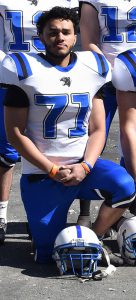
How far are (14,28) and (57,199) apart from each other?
3.70 feet

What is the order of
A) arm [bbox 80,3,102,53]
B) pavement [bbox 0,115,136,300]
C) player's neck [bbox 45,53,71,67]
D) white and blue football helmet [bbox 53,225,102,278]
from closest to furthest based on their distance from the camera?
pavement [bbox 0,115,136,300] → white and blue football helmet [bbox 53,225,102,278] → player's neck [bbox 45,53,71,67] → arm [bbox 80,3,102,53]

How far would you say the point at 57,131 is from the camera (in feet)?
15.0

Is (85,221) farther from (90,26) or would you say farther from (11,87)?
(90,26)

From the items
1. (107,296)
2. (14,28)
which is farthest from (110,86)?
(107,296)

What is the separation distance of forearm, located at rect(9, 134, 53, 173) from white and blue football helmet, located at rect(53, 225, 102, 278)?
36 centimetres

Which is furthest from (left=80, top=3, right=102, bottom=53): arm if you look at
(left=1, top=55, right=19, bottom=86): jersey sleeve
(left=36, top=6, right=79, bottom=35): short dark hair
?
(left=1, top=55, right=19, bottom=86): jersey sleeve

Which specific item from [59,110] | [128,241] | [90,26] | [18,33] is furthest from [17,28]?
[128,241]

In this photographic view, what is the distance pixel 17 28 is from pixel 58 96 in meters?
0.77

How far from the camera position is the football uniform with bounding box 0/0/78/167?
5.04 metres

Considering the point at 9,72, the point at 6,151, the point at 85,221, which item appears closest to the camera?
the point at 9,72

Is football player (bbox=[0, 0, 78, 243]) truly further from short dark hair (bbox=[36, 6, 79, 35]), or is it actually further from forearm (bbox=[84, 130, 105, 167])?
forearm (bbox=[84, 130, 105, 167])

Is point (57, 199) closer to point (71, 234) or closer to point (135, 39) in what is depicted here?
point (71, 234)

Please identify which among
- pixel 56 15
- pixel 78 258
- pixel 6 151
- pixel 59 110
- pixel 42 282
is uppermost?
pixel 56 15

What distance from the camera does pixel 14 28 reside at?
200 inches
